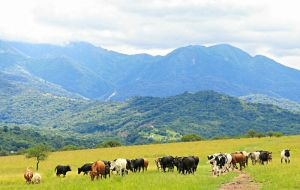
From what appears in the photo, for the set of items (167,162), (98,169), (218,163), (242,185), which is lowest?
(242,185)

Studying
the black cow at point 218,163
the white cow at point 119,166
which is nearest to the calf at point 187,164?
the black cow at point 218,163

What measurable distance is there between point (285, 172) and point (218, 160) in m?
8.50

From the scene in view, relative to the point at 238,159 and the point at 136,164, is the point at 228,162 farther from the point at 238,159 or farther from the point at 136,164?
the point at 136,164

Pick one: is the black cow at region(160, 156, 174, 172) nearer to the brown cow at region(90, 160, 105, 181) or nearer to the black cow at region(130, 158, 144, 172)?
the black cow at region(130, 158, 144, 172)

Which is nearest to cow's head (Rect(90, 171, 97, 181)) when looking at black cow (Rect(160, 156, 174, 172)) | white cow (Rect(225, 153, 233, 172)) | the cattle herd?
the cattle herd

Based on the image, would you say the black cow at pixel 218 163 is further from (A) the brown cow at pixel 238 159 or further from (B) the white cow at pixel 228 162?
(A) the brown cow at pixel 238 159

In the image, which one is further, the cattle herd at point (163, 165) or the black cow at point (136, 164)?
the black cow at point (136, 164)

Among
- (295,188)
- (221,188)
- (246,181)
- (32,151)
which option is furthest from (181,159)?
(32,151)

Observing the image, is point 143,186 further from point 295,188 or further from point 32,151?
point 32,151

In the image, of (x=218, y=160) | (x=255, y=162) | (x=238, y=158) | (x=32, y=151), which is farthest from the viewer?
(x=32, y=151)

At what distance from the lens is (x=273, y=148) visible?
9356cm

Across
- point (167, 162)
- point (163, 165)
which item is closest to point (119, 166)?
point (163, 165)

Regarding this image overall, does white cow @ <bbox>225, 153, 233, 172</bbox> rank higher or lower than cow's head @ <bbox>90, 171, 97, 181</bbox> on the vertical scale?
higher

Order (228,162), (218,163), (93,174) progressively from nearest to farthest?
(93,174) < (218,163) < (228,162)
